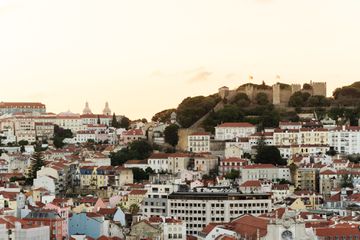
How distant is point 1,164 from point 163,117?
17.5m

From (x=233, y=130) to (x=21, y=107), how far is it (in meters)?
27.5

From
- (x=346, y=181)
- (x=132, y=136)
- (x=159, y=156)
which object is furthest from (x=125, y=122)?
(x=346, y=181)

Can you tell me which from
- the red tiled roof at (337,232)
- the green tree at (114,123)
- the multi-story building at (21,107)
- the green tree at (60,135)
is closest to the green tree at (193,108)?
the green tree at (114,123)

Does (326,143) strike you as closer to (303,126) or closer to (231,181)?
(303,126)

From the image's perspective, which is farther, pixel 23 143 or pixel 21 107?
pixel 21 107

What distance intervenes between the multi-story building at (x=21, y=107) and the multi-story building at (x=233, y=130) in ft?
81.8

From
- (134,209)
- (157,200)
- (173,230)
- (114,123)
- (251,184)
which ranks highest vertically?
(114,123)

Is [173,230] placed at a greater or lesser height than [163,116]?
lesser

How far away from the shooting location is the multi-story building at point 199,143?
192ft

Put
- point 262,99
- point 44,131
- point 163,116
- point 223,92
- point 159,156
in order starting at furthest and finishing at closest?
point 163,116 < point 44,131 < point 223,92 < point 262,99 < point 159,156

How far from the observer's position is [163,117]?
70.8 metres

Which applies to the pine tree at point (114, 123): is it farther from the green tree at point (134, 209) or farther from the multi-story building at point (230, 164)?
the green tree at point (134, 209)

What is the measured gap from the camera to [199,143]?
2307 inches

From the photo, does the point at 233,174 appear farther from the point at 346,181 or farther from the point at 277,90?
the point at 277,90
